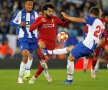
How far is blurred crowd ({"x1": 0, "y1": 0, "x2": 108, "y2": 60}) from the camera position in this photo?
1022 inches

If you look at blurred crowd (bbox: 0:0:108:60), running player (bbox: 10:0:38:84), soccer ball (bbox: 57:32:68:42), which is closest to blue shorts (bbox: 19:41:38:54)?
running player (bbox: 10:0:38:84)

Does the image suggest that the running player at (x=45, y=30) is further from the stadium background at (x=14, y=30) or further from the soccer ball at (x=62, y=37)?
the stadium background at (x=14, y=30)

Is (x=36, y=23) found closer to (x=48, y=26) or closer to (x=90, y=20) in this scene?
(x=48, y=26)

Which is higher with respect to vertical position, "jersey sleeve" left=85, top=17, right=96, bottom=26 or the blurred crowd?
"jersey sleeve" left=85, top=17, right=96, bottom=26

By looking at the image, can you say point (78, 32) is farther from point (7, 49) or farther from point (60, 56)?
point (7, 49)

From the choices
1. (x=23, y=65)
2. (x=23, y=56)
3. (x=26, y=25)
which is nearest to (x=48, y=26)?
(x=26, y=25)

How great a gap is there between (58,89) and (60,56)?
1242 cm

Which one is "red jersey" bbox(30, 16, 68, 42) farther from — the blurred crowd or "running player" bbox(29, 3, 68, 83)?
the blurred crowd

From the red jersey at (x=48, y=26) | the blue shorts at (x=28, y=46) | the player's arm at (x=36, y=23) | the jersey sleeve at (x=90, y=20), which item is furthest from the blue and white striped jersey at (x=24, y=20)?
the jersey sleeve at (x=90, y=20)

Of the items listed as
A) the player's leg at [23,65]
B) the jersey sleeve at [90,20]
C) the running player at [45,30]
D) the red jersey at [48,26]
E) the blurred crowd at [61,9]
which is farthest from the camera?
the blurred crowd at [61,9]

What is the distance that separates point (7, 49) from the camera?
84.5ft

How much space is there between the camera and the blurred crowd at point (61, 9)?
26.0 metres

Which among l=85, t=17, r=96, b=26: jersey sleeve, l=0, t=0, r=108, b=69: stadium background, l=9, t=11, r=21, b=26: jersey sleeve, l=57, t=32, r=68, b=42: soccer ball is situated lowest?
l=0, t=0, r=108, b=69: stadium background

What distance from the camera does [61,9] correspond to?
27.3 m
